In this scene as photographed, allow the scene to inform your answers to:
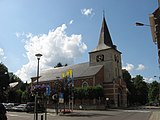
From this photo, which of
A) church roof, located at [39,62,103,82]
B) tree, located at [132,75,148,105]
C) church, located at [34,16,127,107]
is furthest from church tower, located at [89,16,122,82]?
tree, located at [132,75,148,105]

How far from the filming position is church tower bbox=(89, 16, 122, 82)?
2761 inches

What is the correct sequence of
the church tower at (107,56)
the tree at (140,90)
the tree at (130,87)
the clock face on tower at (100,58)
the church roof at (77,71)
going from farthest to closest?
the tree at (140,90)
the tree at (130,87)
the clock face on tower at (100,58)
the church roof at (77,71)
the church tower at (107,56)

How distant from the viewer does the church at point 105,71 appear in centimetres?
6812

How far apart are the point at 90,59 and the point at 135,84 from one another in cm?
2748

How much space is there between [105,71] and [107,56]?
457 centimetres

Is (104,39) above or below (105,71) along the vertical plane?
above

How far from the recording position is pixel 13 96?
78.3 metres

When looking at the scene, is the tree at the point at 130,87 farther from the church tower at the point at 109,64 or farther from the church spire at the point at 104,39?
the church spire at the point at 104,39

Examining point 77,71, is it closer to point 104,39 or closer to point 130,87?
point 104,39

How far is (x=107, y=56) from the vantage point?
7050 cm

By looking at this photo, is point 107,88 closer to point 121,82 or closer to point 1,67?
point 121,82

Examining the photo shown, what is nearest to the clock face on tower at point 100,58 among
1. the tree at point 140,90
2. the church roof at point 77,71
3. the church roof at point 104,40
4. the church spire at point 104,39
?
the church roof at point 77,71

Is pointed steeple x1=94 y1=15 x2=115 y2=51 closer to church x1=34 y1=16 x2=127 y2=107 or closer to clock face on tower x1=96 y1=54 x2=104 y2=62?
church x1=34 y1=16 x2=127 y2=107

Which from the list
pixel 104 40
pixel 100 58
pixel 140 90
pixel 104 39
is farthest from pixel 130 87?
pixel 104 39
